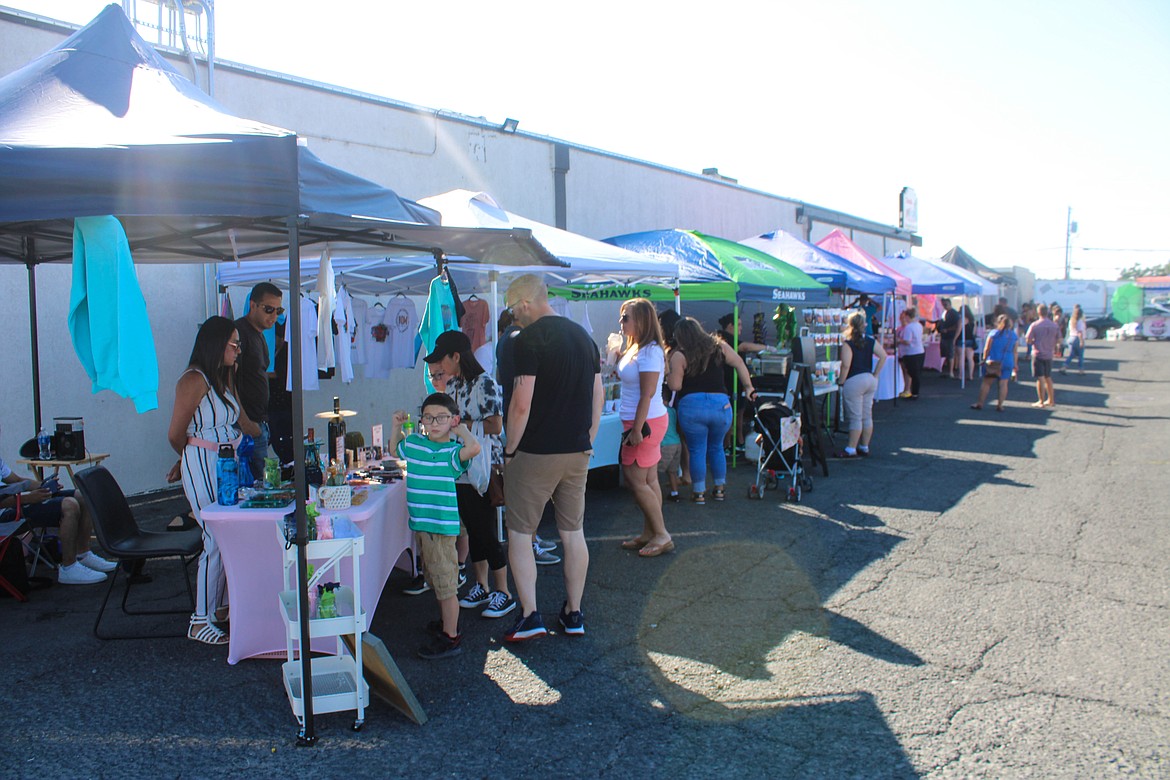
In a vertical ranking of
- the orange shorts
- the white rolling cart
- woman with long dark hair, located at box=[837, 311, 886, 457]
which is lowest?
the white rolling cart

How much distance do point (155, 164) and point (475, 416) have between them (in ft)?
6.37

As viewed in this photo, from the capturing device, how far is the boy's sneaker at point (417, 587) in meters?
5.05

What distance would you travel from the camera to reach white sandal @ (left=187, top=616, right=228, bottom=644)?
4.27 m

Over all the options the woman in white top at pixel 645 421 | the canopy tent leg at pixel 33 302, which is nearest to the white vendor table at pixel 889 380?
the woman in white top at pixel 645 421

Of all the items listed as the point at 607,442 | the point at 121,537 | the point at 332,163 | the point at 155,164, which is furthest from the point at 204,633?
the point at 332,163

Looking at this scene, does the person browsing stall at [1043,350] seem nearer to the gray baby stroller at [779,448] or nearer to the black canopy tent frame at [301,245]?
the gray baby stroller at [779,448]

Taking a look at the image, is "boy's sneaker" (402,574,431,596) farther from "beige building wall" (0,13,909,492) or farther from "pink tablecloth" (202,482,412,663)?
"beige building wall" (0,13,909,492)

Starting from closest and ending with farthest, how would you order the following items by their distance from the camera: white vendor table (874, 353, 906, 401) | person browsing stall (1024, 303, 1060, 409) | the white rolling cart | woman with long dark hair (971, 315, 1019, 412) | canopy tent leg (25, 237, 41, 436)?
the white rolling cart
canopy tent leg (25, 237, 41, 436)
woman with long dark hair (971, 315, 1019, 412)
person browsing stall (1024, 303, 1060, 409)
white vendor table (874, 353, 906, 401)

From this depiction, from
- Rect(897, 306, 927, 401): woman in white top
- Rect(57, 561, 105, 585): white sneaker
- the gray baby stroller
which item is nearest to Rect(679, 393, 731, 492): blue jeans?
the gray baby stroller

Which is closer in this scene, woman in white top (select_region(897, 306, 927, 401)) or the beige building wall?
the beige building wall

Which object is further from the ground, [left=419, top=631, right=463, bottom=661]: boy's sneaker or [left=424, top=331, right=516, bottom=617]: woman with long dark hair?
[left=424, top=331, right=516, bottom=617]: woman with long dark hair

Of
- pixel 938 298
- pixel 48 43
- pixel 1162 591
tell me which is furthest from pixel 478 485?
pixel 938 298

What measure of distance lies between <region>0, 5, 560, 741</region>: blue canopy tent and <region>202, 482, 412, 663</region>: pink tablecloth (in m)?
0.61

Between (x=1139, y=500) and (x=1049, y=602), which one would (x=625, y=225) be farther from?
(x=1049, y=602)
